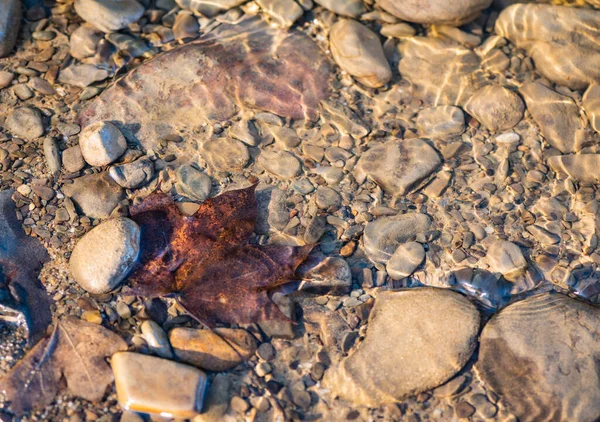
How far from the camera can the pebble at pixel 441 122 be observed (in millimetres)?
4090

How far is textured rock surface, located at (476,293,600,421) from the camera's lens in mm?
3004

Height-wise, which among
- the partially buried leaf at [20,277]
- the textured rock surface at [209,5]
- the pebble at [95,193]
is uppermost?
the textured rock surface at [209,5]

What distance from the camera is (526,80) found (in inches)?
173

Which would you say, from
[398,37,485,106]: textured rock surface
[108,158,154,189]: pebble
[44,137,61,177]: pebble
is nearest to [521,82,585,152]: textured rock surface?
[398,37,485,106]: textured rock surface

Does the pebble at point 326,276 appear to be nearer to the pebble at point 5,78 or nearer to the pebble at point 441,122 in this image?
the pebble at point 441,122

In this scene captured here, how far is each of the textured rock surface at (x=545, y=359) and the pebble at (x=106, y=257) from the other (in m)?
2.06

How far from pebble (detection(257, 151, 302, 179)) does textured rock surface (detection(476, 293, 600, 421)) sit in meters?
1.57

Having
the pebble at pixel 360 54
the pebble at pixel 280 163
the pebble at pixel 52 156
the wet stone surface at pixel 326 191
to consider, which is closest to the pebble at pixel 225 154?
the wet stone surface at pixel 326 191

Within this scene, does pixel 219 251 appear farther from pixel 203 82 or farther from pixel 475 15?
pixel 475 15

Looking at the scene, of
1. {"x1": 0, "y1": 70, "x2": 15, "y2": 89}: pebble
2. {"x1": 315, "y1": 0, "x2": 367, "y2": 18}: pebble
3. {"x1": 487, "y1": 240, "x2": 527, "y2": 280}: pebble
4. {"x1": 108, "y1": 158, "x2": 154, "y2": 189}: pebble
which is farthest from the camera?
{"x1": 315, "y1": 0, "x2": 367, "y2": 18}: pebble

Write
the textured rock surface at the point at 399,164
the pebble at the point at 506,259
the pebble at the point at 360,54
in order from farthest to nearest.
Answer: the pebble at the point at 360,54 → the textured rock surface at the point at 399,164 → the pebble at the point at 506,259

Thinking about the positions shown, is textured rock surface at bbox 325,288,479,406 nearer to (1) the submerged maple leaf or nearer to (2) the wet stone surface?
(2) the wet stone surface

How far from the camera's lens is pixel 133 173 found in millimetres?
3689

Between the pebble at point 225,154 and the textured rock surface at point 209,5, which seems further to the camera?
the textured rock surface at point 209,5
